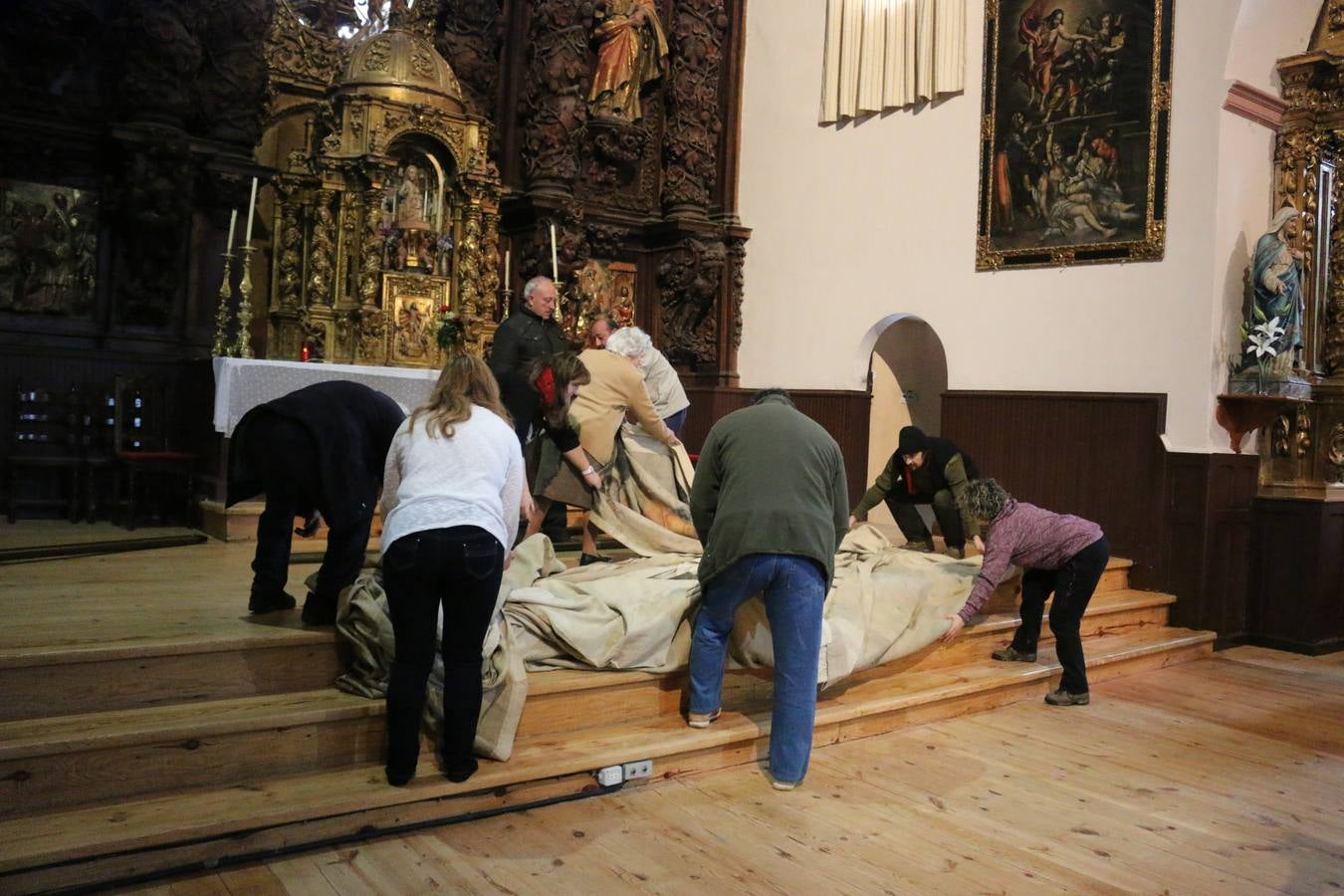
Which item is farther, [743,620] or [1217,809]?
[743,620]

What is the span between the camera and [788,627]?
436 centimetres

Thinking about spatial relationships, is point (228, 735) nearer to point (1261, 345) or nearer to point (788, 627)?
point (788, 627)

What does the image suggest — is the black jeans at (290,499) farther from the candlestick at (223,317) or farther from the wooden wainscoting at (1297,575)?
the wooden wainscoting at (1297,575)

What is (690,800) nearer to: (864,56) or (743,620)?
(743,620)

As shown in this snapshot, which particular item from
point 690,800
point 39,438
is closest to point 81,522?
point 39,438

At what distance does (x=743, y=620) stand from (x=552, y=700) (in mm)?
960

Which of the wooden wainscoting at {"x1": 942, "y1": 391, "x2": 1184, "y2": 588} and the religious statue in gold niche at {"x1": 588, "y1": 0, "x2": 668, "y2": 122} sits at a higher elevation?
the religious statue in gold niche at {"x1": 588, "y1": 0, "x2": 668, "y2": 122}

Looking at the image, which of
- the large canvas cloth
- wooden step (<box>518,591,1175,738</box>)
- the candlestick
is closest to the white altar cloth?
the candlestick

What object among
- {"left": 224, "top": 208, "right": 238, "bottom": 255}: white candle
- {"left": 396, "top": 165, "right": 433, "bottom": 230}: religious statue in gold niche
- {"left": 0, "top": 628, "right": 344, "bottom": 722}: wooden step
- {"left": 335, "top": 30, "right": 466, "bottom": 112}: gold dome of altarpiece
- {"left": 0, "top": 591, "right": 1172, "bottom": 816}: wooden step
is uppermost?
{"left": 335, "top": 30, "right": 466, "bottom": 112}: gold dome of altarpiece

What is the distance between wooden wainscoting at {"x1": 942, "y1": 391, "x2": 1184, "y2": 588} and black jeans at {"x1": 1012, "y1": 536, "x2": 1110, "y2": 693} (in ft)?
7.19

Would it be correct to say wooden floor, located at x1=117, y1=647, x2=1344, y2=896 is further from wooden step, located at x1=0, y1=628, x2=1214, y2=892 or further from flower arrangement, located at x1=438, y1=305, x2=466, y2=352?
flower arrangement, located at x1=438, y1=305, x2=466, y2=352

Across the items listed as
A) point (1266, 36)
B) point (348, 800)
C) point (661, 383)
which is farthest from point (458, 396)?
point (1266, 36)

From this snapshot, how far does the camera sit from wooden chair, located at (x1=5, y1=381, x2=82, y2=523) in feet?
24.7

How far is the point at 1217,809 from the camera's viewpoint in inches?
174
